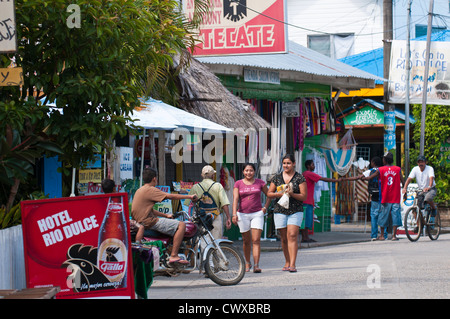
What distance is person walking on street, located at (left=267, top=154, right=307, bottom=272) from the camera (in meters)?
13.5

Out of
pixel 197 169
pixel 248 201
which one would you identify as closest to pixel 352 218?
pixel 197 169

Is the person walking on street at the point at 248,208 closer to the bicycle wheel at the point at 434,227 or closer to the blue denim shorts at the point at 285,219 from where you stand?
the blue denim shorts at the point at 285,219

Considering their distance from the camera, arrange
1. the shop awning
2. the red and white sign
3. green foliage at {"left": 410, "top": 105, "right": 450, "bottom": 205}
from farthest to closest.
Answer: green foliage at {"left": 410, "top": 105, "right": 450, "bottom": 205} → the red and white sign → the shop awning

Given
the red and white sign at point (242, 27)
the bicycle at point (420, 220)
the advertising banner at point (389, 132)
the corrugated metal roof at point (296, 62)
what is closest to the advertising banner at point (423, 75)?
the advertising banner at point (389, 132)

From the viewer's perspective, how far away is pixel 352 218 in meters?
27.8

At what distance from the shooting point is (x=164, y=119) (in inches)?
541

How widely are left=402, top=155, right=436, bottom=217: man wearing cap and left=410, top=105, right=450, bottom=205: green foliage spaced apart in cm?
618

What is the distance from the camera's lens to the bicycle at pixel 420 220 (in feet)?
63.8

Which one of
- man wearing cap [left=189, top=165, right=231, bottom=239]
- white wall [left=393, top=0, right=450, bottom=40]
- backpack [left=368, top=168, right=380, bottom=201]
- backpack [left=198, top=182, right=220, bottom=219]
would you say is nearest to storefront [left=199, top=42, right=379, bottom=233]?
backpack [left=368, top=168, right=380, bottom=201]

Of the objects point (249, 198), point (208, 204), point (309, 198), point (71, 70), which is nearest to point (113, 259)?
point (71, 70)

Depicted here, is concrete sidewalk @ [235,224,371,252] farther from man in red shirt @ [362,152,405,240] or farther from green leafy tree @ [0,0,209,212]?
green leafy tree @ [0,0,209,212]

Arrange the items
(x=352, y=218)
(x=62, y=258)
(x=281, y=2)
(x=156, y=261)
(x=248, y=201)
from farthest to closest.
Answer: (x=352, y=218) → (x=281, y=2) → (x=248, y=201) → (x=156, y=261) → (x=62, y=258)

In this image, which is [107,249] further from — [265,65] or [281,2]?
[265,65]

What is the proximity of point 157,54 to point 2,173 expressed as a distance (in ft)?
8.22
